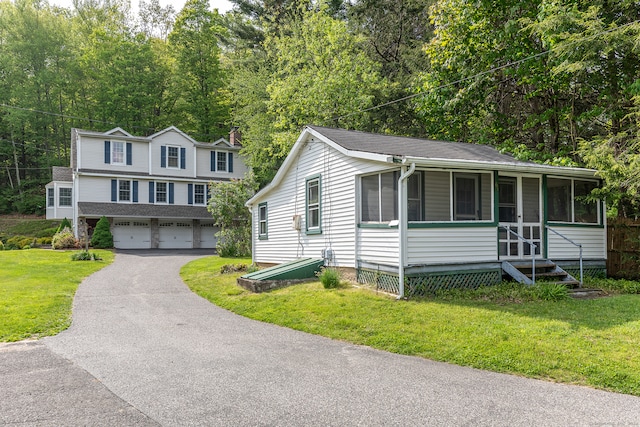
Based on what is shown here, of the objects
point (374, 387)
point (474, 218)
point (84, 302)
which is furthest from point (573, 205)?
point (84, 302)

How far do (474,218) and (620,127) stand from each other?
772 cm

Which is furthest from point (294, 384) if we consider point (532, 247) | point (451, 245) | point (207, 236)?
point (207, 236)

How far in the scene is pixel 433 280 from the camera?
10.5m

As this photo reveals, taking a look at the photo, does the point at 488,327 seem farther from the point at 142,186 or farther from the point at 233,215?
the point at 142,186

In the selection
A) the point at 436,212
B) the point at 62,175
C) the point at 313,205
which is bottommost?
the point at 436,212

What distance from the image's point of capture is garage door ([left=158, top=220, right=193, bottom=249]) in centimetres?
3178

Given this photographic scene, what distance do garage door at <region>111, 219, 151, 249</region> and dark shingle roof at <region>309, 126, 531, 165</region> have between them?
21043 mm

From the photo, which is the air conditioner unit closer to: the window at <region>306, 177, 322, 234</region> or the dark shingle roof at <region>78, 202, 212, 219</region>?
the window at <region>306, 177, 322, 234</region>

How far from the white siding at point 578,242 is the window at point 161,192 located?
2605cm

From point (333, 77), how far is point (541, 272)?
47.9 feet

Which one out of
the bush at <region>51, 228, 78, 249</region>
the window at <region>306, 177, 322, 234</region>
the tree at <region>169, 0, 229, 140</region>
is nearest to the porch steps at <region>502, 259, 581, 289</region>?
the window at <region>306, 177, 322, 234</region>

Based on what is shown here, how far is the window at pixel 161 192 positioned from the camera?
31.9 metres

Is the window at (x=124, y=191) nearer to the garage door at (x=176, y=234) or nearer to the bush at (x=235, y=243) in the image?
the garage door at (x=176, y=234)

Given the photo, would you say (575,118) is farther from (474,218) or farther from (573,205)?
(474,218)
